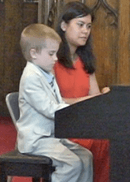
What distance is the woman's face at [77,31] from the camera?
128 inches

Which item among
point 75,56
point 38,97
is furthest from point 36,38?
point 75,56

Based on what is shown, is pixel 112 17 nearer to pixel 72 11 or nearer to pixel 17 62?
pixel 72 11

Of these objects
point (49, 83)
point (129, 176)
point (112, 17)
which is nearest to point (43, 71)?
point (49, 83)

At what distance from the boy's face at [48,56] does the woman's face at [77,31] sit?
590 millimetres

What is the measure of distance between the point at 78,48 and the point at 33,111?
0.87 meters

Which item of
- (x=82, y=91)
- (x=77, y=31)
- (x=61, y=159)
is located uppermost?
(x=77, y=31)

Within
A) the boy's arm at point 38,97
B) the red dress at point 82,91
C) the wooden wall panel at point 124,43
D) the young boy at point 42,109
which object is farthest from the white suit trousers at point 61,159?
the wooden wall panel at point 124,43

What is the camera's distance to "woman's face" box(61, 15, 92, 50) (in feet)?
10.6

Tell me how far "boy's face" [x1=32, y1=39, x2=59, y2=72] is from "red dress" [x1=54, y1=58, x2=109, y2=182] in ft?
1.83

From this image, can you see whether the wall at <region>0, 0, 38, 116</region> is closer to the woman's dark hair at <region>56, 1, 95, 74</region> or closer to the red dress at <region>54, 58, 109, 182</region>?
the woman's dark hair at <region>56, 1, 95, 74</region>

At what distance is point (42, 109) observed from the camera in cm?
254

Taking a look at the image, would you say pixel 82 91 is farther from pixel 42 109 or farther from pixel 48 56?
pixel 42 109

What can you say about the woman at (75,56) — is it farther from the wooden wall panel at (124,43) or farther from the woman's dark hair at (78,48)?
the wooden wall panel at (124,43)


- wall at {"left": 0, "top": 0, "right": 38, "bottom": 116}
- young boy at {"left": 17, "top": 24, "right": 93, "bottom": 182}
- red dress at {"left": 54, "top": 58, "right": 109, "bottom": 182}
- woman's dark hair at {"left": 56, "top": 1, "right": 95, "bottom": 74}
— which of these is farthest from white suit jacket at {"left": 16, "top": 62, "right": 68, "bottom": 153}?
wall at {"left": 0, "top": 0, "right": 38, "bottom": 116}
